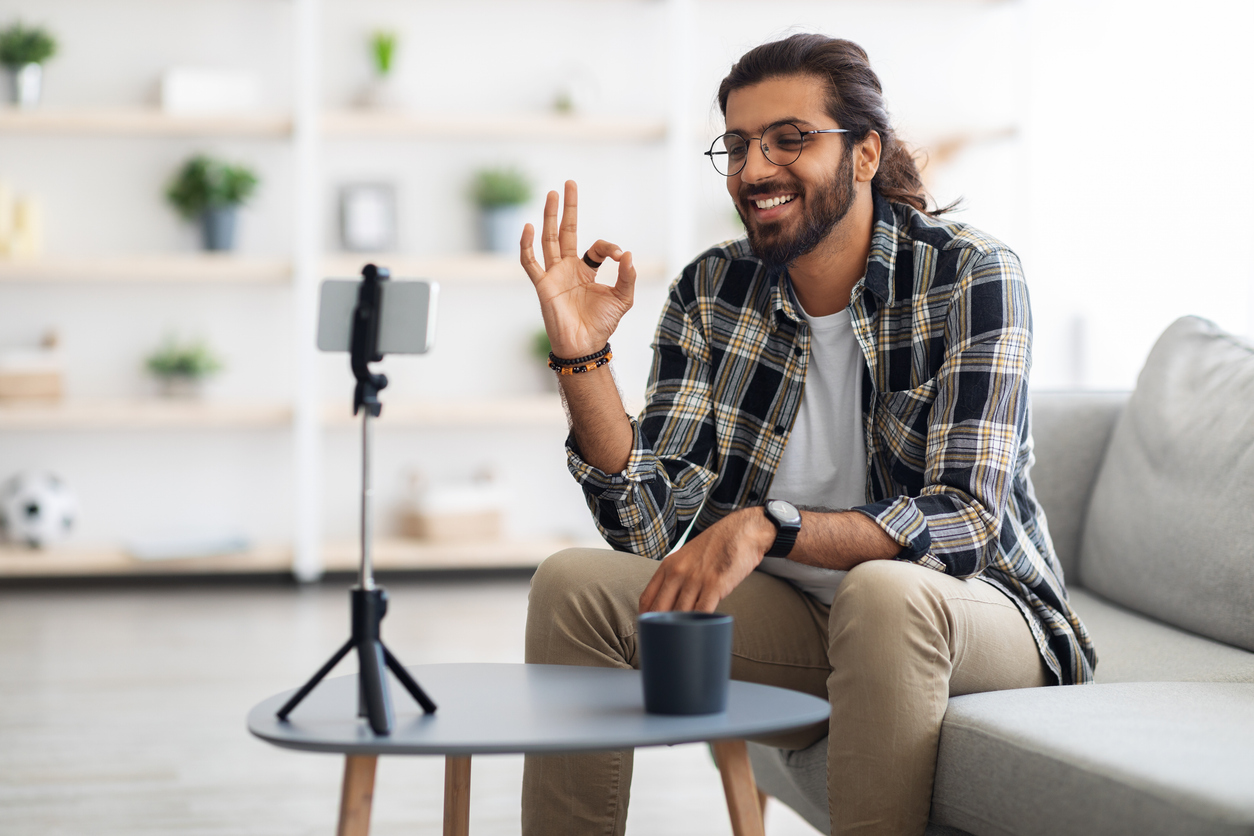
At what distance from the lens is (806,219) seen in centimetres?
149

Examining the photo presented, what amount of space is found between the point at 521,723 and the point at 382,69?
3.54m

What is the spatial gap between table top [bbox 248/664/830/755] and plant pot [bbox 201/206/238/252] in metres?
3.16

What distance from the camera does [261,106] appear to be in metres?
4.14

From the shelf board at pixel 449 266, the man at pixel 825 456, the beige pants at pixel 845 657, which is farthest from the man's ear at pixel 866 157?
the shelf board at pixel 449 266

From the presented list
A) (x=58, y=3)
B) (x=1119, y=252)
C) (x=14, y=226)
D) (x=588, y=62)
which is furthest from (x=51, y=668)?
(x=1119, y=252)

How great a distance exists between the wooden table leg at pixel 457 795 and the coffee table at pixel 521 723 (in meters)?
0.10

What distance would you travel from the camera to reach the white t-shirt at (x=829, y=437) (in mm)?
1473

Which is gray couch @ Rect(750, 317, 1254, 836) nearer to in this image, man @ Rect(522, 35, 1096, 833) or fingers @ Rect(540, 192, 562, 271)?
man @ Rect(522, 35, 1096, 833)

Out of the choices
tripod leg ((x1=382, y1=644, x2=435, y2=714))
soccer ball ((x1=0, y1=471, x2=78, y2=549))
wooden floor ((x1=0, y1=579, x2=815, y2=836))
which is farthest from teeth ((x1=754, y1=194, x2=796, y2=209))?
soccer ball ((x1=0, y1=471, x2=78, y2=549))

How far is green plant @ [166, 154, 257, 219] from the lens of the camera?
154 inches

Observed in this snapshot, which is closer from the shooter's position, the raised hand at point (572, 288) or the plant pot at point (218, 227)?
the raised hand at point (572, 288)

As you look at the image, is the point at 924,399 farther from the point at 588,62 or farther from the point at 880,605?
the point at 588,62

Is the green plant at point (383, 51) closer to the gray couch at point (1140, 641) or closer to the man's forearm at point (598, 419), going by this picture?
the gray couch at point (1140, 641)

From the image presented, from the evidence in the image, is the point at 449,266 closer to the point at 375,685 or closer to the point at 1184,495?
the point at 1184,495
